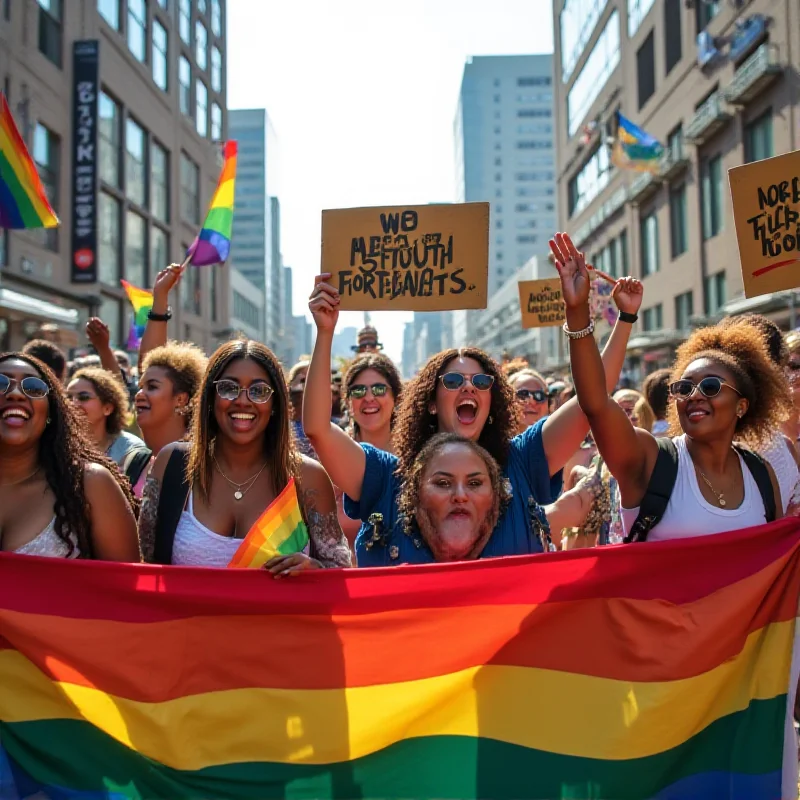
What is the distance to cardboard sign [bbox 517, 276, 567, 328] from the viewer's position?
6.80m

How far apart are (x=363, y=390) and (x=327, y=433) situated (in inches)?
63.2

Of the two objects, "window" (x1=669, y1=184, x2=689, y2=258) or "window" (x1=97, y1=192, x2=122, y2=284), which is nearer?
"window" (x1=97, y1=192, x2=122, y2=284)

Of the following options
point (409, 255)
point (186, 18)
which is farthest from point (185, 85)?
point (409, 255)

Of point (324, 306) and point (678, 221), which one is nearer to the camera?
point (324, 306)

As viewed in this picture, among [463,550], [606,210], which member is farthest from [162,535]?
[606,210]

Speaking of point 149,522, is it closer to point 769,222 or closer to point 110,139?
point 769,222

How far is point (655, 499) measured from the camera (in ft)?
8.92

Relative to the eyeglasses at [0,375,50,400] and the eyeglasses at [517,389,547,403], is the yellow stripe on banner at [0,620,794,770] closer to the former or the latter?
the eyeglasses at [0,375,50,400]

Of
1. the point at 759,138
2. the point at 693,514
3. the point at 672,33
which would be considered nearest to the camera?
the point at 693,514

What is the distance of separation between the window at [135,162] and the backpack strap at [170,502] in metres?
26.6

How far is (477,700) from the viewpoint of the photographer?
246 cm

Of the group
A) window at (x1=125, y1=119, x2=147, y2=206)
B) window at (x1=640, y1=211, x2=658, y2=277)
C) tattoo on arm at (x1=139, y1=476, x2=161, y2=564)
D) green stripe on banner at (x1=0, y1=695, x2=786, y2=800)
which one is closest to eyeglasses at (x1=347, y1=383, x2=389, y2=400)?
tattoo on arm at (x1=139, y1=476, x2=161, y2=564)

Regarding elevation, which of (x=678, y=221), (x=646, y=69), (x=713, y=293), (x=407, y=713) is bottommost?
(x=407, y=713)

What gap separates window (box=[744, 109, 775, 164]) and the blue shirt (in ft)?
70.6
